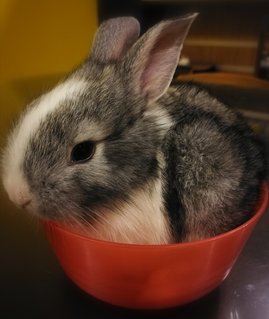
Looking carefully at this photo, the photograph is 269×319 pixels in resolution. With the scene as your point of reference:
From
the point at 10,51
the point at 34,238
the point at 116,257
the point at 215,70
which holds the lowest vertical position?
the point at 215,70

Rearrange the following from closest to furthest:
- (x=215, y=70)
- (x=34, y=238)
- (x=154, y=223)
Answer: (x=154, y=223) < (x=34, y=238) < (x=215, y=70)

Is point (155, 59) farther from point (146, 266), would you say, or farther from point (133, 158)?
point (146, 266)

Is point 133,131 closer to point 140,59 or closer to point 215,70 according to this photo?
point 140,59

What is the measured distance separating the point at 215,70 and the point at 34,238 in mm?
1399

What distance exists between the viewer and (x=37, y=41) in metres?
1.39

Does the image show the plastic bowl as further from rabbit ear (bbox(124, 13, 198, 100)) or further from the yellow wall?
the yellow wall

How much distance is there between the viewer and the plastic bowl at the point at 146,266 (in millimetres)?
521

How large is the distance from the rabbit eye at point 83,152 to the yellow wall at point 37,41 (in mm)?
603

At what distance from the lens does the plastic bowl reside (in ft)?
1.71

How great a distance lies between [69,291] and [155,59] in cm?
39

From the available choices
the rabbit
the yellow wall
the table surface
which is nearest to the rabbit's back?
the rabbit

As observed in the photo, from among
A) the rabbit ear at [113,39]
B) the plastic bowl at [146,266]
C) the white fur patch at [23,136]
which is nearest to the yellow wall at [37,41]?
the rabbit ear at [113,39]

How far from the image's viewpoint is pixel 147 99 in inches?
25.3

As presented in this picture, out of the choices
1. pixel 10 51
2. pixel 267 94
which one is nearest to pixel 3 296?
pixel 10 51
